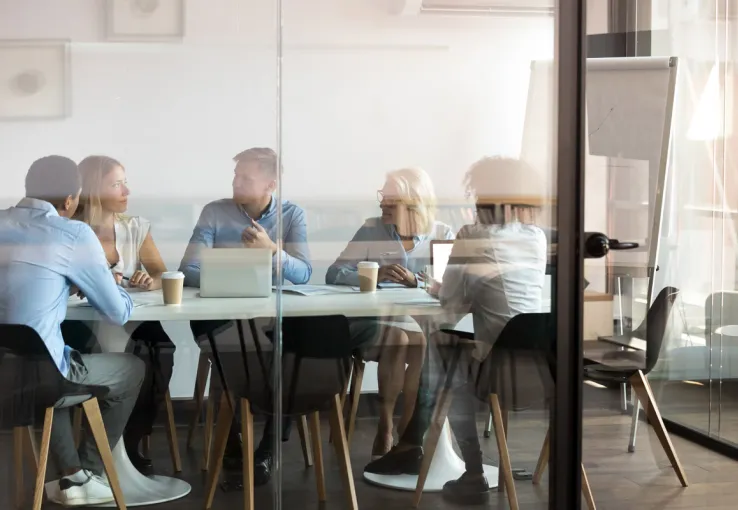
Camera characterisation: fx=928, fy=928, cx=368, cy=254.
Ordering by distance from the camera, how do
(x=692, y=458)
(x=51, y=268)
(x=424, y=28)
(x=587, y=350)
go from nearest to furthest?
(x=51, y=268), (x=424, y=28), (x=587, y=350), (x=692, y=458)

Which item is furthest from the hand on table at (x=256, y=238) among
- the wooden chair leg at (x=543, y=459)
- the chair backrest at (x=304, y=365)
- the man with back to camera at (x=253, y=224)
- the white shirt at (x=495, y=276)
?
the wooden chair leg at (x=543, y=459)

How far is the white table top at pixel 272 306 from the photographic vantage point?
2703 millimetres

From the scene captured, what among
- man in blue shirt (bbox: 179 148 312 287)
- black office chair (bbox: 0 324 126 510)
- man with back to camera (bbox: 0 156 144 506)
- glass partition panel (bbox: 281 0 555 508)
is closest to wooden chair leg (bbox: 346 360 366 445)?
glass partition panel (bbox: 281 0 555 508)

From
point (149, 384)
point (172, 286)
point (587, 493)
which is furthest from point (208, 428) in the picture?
point (587, 493)

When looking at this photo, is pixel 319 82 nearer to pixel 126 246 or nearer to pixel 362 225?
pixel 362 225

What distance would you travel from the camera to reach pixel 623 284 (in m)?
3.18

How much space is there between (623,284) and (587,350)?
27cm

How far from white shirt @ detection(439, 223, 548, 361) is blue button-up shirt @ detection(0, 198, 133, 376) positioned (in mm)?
1081

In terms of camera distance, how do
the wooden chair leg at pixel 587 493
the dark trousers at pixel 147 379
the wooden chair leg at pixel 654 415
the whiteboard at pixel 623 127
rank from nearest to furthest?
the dark trousers at pixel 147 379 → the whiteboard at pixel 623 127 → the wooden chair leg at pixel 587 493 → the wooden chair leg at pixel 654 415

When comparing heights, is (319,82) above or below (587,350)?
above

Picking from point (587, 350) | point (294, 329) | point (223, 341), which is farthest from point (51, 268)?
point (587, 350)

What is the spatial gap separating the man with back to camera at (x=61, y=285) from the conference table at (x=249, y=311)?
0.04m

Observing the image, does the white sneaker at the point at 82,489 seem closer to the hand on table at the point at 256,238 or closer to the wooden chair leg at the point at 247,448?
the wooden chair leg at the point at 247,448

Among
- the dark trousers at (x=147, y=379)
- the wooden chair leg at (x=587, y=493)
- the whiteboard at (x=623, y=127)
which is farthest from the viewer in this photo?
the wooden chair leg at (x=587, y=493)
